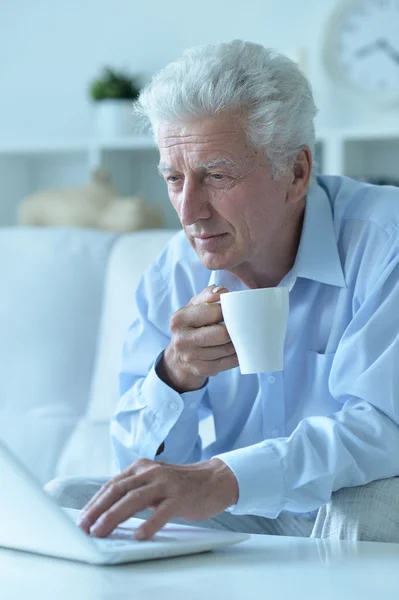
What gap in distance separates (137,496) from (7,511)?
136mm

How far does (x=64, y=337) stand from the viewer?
2.27m

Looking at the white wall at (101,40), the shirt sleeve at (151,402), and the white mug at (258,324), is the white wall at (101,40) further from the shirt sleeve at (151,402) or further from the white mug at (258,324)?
the white mug at (258,324)

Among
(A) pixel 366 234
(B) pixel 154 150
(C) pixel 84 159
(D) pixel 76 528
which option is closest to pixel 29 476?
(D) pixel 76 528

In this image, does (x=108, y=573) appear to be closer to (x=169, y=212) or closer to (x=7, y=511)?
(x=7, y=511)

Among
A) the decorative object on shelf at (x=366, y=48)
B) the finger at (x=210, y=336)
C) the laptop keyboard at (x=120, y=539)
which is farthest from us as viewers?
the decorative object on shelf at (x=366, y=48)

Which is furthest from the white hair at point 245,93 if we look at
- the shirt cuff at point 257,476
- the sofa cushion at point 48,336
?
the sofa cushion at point 48,336

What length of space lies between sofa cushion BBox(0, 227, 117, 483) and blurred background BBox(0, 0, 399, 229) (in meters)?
0.44

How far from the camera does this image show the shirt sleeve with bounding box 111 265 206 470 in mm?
1449

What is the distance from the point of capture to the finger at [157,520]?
0.99 meters

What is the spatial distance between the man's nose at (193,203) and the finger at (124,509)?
476 mm

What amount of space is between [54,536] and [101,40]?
2.52 m

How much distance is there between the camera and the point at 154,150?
3.10 meters

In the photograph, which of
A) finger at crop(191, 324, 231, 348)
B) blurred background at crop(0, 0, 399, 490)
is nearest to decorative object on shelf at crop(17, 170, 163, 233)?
blurred background at crop(0, 0, 399, 490)

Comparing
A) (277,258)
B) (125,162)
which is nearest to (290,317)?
(277,258)
